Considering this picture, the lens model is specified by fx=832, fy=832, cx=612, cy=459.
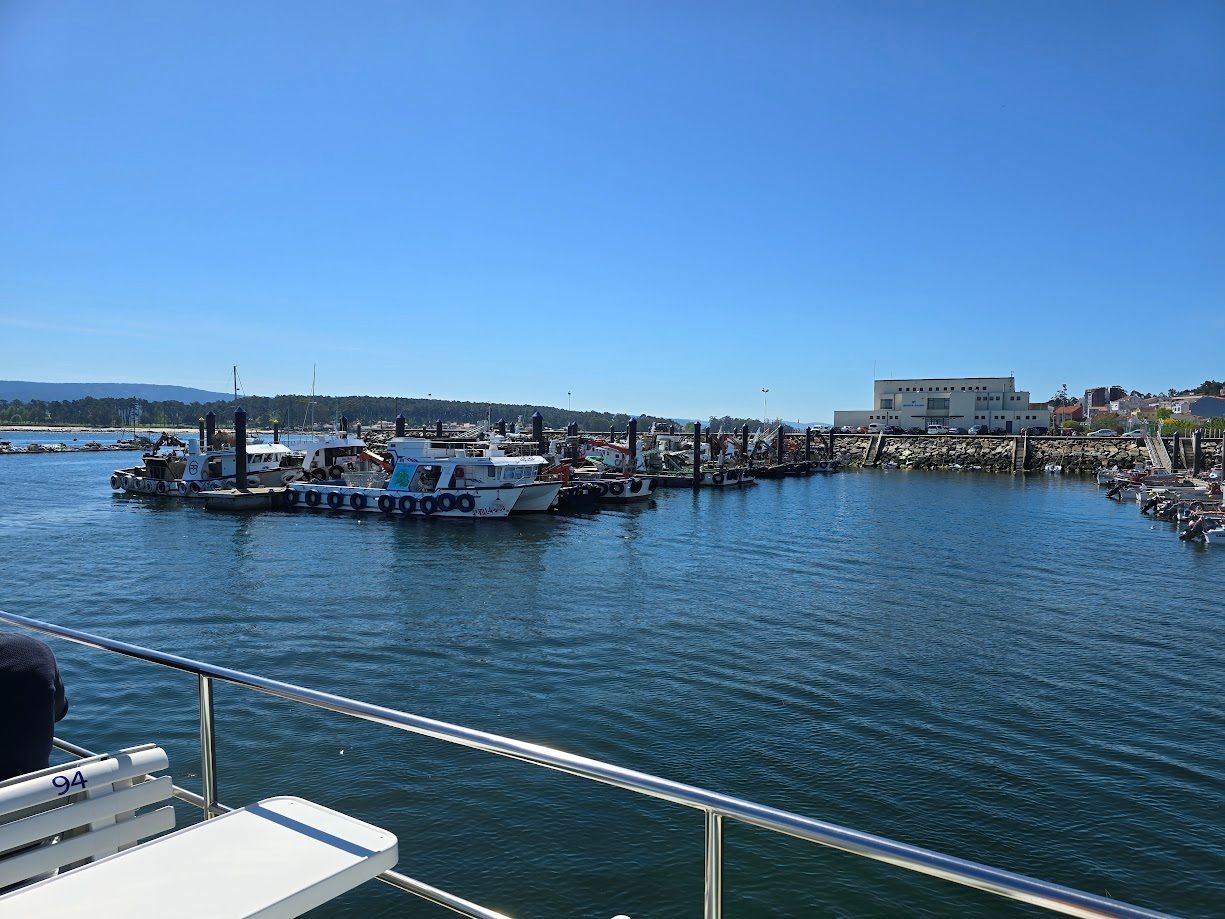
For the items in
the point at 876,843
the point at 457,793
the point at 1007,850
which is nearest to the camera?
the point at 876,843

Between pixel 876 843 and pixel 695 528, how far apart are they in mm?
38267

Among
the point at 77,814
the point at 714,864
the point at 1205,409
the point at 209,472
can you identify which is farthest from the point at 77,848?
the point at 1205,409

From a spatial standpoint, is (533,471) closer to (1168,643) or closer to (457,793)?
(1168,643)

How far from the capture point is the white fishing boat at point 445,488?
40.4m

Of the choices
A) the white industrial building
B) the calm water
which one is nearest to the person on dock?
the calm water

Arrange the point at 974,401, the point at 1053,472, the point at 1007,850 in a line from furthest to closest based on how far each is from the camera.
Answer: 1. the point at 974,401
2. the point at 1053,472
3. the point at 1007,850

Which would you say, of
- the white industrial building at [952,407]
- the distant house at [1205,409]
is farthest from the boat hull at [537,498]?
the distant house at [1205,409]

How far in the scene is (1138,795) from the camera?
439 inches

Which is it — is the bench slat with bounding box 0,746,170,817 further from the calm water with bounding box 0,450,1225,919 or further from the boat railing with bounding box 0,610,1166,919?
the calm water with bounding box 0,450,1225,919

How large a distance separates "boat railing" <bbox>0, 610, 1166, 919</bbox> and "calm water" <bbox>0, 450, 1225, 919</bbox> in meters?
5.92

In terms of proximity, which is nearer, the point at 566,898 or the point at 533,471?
the point at 566,898

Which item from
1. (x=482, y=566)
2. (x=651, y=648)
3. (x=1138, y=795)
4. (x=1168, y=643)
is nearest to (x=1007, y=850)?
(x=1138, y=795)

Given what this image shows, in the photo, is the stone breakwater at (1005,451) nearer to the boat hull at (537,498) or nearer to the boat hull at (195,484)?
the boat hull at (537,498)

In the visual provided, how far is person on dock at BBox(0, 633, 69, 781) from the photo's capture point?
123 inches
